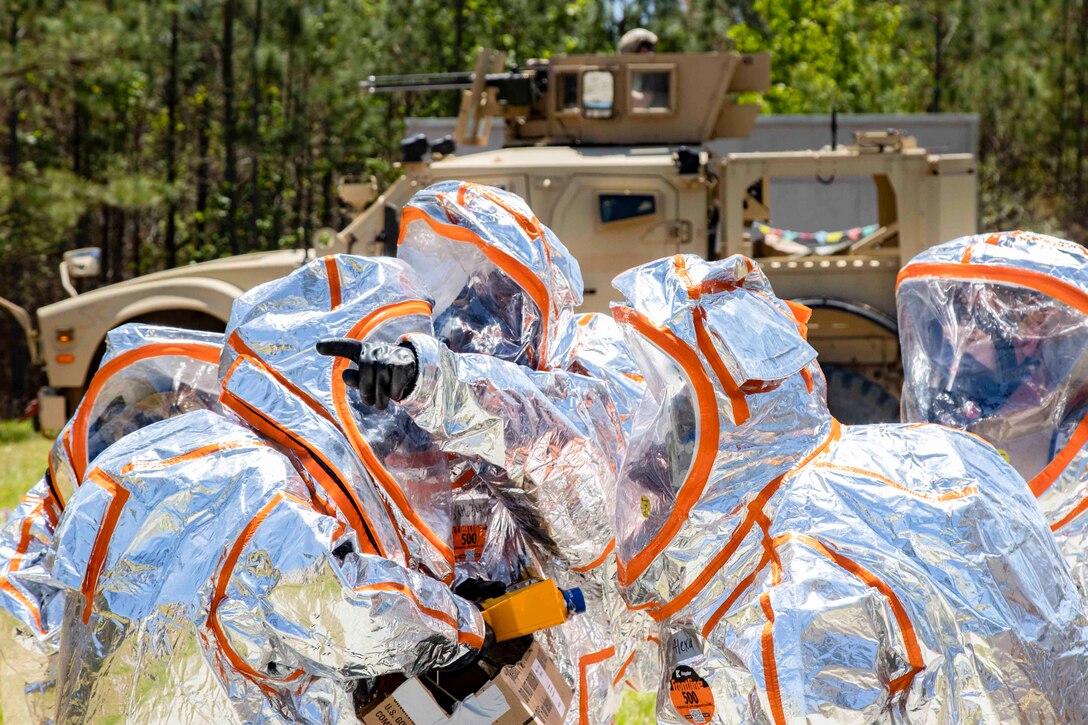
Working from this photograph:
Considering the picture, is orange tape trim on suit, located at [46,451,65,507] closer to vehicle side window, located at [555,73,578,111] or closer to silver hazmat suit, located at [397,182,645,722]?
silver hazmat suit, located at [397,182,645,722]

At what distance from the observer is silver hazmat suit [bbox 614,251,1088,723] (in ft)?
7.49

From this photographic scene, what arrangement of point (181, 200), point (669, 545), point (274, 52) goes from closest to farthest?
point (669, 545), point (274, 52), point (181, 200)

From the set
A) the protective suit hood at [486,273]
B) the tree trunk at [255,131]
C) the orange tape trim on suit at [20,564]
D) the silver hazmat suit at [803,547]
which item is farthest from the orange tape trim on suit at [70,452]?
the tree trunk at [255,131]

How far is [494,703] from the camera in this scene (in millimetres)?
2609

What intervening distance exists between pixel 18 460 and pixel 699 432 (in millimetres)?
8727

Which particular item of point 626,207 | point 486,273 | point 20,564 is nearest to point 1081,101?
point 626,207

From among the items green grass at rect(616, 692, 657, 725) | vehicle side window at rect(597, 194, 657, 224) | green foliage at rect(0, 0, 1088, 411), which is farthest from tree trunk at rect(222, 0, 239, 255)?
green grass at rect(616, 692, 657, 725)

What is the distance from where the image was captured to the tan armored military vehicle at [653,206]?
6.60 m

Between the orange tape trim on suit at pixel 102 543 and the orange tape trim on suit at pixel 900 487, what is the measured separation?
52.8 inches

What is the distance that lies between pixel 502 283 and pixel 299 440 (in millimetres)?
710

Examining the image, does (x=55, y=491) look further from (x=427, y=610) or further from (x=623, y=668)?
(x=623, y=668)

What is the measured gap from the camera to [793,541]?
237 cm

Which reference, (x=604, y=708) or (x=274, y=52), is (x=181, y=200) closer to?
(x=274, y=52)

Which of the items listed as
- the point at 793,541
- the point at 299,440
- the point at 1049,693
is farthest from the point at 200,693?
the point at 1049,693
